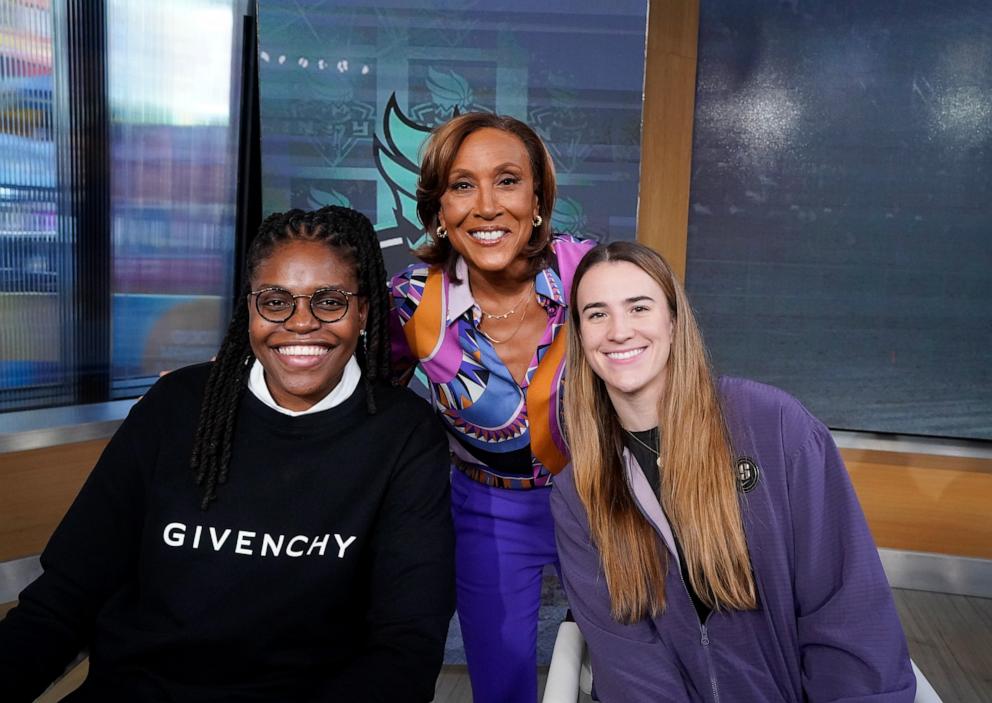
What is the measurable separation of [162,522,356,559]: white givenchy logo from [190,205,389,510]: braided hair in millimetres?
51

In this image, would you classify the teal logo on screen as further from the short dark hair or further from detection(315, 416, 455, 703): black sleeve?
detection(315, 416, 455, 703): black sleeve

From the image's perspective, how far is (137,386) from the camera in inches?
140

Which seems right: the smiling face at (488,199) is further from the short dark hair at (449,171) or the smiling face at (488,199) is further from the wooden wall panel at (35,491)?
the wooden wall panel at (35,491)

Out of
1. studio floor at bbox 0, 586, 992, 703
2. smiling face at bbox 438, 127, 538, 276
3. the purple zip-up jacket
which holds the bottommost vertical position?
studio floor at bbox 0, 586, 992, 703

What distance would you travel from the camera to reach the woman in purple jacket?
4.57 feet

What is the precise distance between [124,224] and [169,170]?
297 mm

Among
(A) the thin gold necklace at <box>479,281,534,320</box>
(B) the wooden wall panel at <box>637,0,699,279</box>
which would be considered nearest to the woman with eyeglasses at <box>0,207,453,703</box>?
(A) the thin gold necklace at <box>479,281,534,320</box>

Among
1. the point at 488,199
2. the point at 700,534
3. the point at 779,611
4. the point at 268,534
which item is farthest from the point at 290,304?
the point at 779,611

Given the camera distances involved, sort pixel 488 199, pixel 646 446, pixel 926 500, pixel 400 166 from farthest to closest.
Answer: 1. pixel 400 166
2. pixel 926 500
3. pixel 488 199
4. pixel 646 446

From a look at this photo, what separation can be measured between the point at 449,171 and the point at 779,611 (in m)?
1.17

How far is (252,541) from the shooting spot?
141cm

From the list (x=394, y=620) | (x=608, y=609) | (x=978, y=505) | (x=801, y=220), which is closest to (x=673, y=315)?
(x=608, y=609)

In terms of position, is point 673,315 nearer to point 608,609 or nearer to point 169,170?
point 608,609

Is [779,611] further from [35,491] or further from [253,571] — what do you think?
[35,491]
